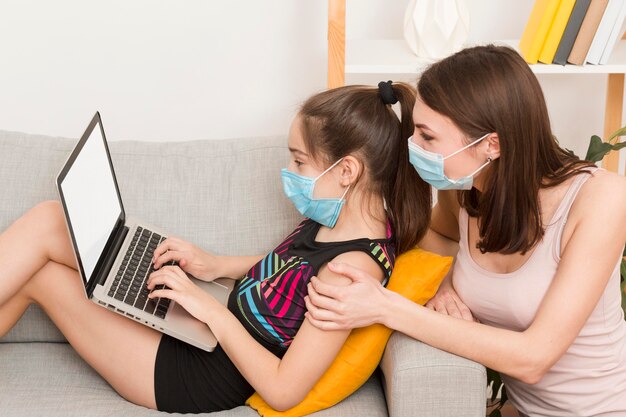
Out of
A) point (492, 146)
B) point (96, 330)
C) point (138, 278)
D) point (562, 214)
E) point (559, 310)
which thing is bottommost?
point (96, 330)

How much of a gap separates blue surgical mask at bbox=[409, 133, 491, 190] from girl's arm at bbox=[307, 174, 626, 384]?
20 centimetres

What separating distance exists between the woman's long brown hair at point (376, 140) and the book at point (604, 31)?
2.12 ft

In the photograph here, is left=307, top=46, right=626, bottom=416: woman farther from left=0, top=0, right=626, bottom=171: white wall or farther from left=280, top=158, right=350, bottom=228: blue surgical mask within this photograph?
left=0, top=0, right=626, bottom=171: white wall

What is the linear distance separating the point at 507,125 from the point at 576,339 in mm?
436

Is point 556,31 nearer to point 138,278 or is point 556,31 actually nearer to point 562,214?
point 562,214

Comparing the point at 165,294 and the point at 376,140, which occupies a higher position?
the point at 376,140

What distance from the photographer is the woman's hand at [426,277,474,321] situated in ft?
5.25

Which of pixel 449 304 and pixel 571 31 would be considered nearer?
pixel 449 304

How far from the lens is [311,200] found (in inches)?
63.6

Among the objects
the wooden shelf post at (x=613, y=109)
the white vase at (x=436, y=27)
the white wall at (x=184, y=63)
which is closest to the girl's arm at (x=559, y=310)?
the white vase at (x=436, y=27)

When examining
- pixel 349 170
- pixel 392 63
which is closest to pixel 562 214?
pixel 349 170

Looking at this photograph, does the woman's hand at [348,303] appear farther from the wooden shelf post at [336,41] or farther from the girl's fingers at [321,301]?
the wooden shelf post at [336,41]

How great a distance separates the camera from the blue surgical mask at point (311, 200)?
5.26ft

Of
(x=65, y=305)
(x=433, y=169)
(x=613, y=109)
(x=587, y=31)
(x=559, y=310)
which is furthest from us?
(x=613, y=109)
